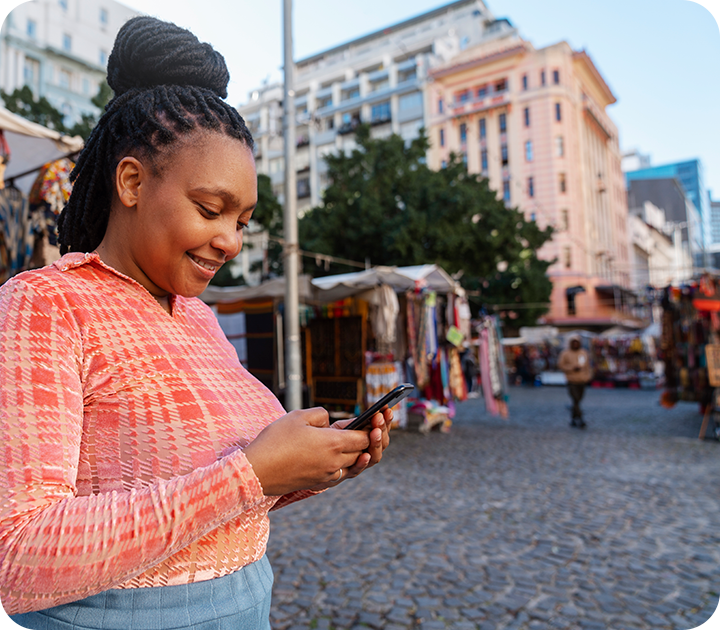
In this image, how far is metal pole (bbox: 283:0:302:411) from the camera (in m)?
7.79

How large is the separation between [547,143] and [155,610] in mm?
41567

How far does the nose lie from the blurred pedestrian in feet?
37.6

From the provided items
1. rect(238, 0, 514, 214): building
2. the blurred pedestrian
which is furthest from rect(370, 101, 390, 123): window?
the blurred pedestrian

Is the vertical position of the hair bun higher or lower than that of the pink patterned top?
higher

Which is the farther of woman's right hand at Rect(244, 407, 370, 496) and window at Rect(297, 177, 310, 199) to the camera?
window at Rect(297, 177, 310, 199)

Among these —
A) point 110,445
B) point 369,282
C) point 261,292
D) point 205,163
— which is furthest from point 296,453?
point 261,292

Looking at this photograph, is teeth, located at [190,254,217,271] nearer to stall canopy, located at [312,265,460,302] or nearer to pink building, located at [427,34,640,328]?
stall canopy, located at [312,265,460,302]

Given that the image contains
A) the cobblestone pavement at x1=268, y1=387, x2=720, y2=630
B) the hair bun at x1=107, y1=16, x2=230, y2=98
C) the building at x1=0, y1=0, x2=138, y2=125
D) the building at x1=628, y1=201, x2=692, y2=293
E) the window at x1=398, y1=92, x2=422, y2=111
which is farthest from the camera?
the building at x1=628, y1=201, x2=692, y2=293

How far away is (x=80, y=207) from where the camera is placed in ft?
3.40

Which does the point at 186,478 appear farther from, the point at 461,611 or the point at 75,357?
the point at 461,611

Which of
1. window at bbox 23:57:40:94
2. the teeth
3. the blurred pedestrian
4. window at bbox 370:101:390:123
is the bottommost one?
the blurred pedestrian

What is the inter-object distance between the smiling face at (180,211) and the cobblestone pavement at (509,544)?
3.00 metres

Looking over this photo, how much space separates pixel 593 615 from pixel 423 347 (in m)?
6.09

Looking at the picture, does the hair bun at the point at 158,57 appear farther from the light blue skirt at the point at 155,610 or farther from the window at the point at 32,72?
the window at the point at 32,72
